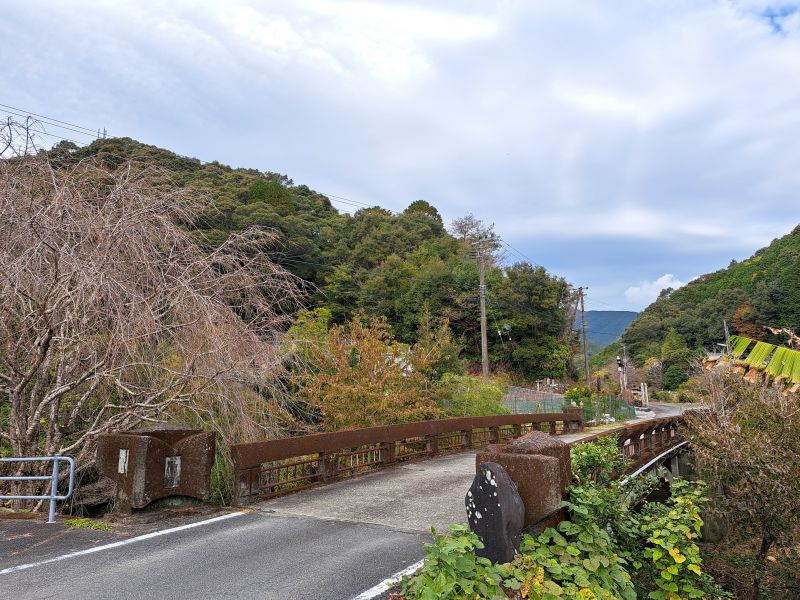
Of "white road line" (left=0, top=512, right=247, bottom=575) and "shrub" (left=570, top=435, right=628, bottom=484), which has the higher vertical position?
"shrub" (left=570, top=435, right=628, bottom=484)

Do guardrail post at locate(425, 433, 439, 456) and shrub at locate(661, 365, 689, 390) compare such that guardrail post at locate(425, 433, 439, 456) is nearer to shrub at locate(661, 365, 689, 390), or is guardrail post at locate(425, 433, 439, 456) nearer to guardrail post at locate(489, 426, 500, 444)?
guardrail post at locate(489, 426, 500, 444)

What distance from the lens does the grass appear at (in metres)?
6.05

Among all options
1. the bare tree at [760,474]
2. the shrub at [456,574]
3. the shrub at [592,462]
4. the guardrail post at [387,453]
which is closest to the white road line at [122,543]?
the shrub at [456,574]

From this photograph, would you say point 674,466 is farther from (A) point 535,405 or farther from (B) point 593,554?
(B) point 593,554

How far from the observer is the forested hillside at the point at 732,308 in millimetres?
61094

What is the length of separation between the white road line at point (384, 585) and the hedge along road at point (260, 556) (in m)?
0.06

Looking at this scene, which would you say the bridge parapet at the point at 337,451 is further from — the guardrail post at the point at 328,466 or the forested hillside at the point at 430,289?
the forested hillside at the point at 430,289

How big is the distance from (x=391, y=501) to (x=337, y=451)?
5.76 ft

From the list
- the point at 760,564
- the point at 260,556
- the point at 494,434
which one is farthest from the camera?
the point at 494,434

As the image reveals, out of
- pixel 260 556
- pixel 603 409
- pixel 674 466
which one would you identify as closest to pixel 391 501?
pixel 260 556

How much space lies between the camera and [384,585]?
4.43 meters

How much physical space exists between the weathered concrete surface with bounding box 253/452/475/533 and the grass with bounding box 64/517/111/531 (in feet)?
6.01

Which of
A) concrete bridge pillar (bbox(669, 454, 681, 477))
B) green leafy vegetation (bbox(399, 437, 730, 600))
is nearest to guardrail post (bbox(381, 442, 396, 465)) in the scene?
green leafy vegetation (bbox(399, 437, 730, 600))

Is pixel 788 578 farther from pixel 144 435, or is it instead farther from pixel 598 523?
pixel 144 435
